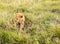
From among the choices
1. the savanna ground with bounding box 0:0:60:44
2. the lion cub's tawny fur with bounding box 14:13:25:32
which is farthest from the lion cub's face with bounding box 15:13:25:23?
the savanna ground with bounding box 0:0:60:44

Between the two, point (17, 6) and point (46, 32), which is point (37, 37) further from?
point (17, 6)

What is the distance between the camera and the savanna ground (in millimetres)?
7645

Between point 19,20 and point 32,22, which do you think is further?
point 32,22

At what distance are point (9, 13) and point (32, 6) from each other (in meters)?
1.19

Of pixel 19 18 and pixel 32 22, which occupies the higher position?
pixel 19 18

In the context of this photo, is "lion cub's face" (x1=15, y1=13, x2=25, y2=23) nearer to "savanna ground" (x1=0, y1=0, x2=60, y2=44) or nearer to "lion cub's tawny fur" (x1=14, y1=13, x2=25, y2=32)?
"lion cub's tawny fur" (x1=14, y1=13, x2=25, y2=32)

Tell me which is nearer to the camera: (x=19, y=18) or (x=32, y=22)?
(x=19, y=18)

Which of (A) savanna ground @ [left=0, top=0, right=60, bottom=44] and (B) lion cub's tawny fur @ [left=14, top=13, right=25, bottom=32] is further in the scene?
(B) lion cub's tawny fur @ [left=14, top=13, right=25, bottom=32]

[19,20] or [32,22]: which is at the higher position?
[19,20]

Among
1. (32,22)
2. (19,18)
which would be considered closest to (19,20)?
(19,18)

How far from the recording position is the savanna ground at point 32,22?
764 cm

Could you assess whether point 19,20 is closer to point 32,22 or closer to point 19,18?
point 19,18

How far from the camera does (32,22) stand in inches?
335

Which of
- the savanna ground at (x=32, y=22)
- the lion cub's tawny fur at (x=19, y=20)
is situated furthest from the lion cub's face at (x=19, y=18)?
the savanna ground at (x=32, y=22)
